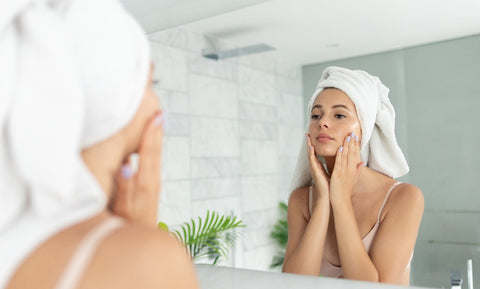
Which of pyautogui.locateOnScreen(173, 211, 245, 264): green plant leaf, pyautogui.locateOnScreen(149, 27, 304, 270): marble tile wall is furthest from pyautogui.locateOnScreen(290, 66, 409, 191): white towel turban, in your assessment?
pyautogui.locateOnScreen(149, 27, 304, 270): marble tile wall

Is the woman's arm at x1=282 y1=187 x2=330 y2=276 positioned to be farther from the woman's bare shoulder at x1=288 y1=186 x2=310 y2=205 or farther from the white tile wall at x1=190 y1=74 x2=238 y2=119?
the white tile wall at x1=190 y1=74 x2=238 y2=119

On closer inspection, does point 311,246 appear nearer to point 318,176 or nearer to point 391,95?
point 318,176

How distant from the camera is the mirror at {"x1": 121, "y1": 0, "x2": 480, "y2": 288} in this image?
2443mm

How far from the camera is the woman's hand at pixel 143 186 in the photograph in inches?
14.2

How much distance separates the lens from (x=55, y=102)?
28cm

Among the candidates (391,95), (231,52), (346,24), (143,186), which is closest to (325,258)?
(143,186)

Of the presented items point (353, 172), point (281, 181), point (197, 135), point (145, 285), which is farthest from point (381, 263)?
point (281, 181)

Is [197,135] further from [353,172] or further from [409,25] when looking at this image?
[353,172]

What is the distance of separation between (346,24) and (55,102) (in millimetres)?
2522

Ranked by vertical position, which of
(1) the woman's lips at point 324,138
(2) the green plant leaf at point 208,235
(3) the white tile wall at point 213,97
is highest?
(3) the white tile wall at point 213,97

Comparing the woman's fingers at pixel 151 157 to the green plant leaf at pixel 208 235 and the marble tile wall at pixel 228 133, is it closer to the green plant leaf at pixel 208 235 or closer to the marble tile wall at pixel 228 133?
the green plant leaf at pixel 208 235

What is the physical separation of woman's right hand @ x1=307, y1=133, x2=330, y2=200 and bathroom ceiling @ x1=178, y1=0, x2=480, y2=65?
133 centimetres

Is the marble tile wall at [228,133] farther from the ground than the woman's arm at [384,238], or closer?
farther from the ground

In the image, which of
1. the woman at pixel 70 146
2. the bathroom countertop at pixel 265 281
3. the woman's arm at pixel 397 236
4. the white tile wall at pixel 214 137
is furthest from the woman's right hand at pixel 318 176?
the white tile wall at pixel 214 137
